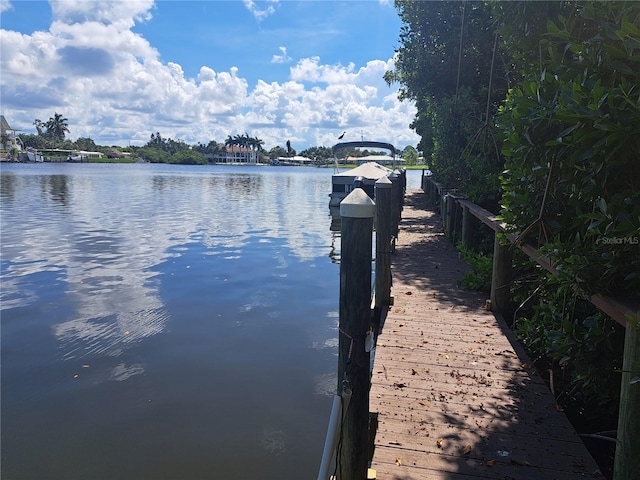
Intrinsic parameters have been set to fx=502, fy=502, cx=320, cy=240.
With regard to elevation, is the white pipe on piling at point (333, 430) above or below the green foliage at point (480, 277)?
above

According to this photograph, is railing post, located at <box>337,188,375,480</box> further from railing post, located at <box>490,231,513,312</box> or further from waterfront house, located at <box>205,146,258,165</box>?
waterfront house, located at <box>205,146,258,165</box>

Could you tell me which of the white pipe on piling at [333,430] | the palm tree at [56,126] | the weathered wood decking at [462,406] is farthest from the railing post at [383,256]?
the palm tree at [56,126]

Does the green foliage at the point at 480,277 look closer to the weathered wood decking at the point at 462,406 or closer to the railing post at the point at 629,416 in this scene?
the weathered wood decking at the point at 462,406

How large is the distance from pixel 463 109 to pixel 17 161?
12633 centimetres

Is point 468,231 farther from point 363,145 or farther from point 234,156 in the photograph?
point 234,156

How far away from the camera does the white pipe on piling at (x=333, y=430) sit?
272 cm

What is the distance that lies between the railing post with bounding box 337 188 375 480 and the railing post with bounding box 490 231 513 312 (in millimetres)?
3548

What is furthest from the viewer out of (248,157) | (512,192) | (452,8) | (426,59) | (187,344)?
(248,157)

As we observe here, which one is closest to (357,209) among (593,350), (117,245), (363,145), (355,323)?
(355,323)

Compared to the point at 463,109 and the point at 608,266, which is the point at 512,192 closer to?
the point at 608,266

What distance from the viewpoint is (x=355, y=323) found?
3082mm

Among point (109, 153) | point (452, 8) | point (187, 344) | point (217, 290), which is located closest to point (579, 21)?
point (187, 344)

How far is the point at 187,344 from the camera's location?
7.55 metres

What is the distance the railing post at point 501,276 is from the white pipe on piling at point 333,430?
3.73 m
